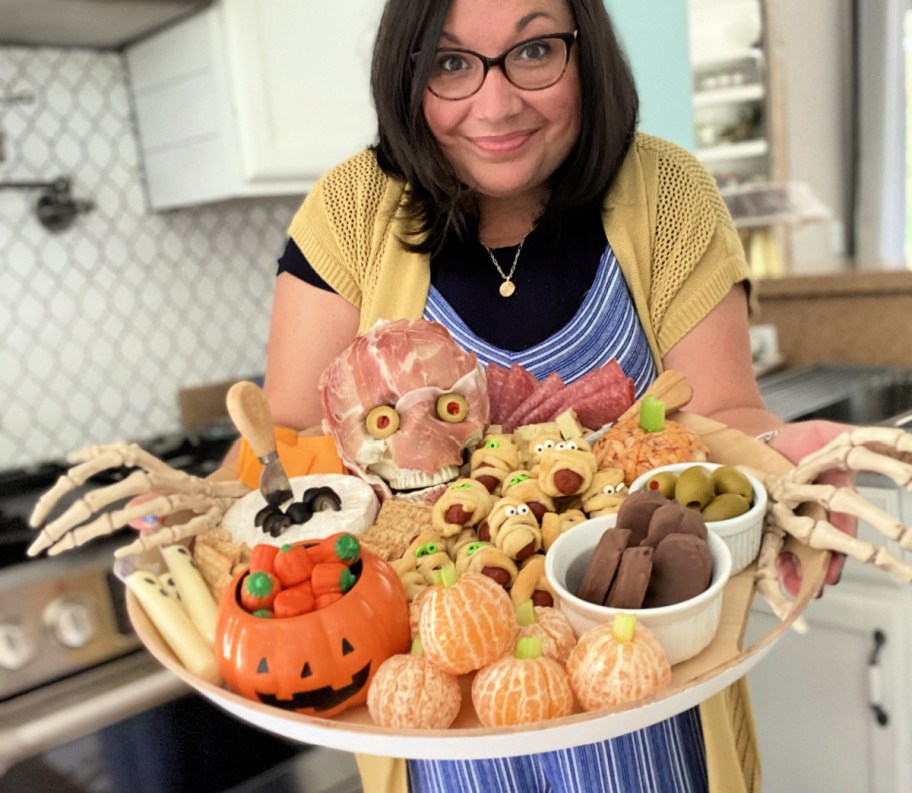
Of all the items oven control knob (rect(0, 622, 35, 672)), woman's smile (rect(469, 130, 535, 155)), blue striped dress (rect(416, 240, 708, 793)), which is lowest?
oven control knob (rect(0, 622, 35, 672))

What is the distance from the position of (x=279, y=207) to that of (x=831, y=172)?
6.65ft

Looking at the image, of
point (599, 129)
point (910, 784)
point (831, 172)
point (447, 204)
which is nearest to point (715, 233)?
point (599, 129)

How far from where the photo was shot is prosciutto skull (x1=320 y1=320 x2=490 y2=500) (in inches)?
27.7

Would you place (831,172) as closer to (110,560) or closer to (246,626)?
(110,560)

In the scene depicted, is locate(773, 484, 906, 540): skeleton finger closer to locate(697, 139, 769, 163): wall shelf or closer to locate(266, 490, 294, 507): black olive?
locate(266, 490, 294, 507): black olive

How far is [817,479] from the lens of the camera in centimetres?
64

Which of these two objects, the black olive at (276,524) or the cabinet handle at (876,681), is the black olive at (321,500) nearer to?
the black olive at (276,524)

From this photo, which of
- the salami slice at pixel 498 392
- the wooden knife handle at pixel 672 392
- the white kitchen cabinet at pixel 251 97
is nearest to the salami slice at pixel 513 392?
the salami slice at pixel 498 392

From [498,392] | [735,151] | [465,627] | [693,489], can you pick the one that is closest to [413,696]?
[465,627]

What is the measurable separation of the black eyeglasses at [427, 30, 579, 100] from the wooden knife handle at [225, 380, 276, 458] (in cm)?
35

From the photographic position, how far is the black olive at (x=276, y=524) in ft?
2.17

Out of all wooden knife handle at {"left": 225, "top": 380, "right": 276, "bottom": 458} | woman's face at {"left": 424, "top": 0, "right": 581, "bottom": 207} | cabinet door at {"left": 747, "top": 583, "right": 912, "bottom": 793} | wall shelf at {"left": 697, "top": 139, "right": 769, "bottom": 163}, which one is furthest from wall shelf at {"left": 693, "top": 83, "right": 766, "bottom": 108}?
wooden knife handle at {"left": 225, "top": 380, "right": 276, "bottom": 458}

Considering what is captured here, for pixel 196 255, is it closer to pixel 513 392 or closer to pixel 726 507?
pixel 513 392

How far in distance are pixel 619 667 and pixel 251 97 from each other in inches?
56.9
